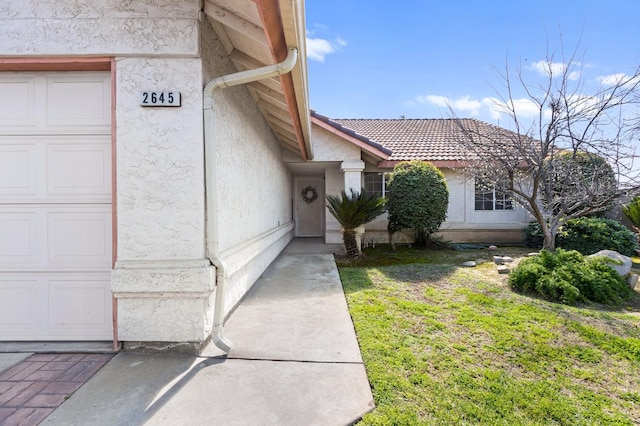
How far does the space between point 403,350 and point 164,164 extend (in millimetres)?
3345

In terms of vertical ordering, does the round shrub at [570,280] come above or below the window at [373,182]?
below

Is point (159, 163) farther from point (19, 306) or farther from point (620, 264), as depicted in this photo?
point (620, 264)

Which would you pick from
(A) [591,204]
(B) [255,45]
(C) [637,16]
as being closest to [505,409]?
(B) [255,45]

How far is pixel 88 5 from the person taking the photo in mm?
3082

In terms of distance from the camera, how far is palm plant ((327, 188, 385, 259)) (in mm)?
8516

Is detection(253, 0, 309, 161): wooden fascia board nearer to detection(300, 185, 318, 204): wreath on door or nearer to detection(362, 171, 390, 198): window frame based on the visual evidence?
detection(362, 171, 390, 198): window frame

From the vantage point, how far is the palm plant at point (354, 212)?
8516 millimetres

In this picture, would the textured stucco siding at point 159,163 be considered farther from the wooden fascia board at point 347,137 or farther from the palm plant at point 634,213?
the palm plant at point 634,213

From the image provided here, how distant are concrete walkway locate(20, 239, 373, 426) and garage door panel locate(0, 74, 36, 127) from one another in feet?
9.37

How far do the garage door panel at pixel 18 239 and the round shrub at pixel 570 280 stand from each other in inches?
299

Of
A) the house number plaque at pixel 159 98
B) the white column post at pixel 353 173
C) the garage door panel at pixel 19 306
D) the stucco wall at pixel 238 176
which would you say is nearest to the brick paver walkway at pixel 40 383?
the garage door panel at pixel 19 306

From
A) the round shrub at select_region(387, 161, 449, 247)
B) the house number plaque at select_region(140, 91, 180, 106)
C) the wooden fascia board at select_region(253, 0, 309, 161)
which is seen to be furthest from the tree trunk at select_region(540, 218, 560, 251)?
the house number plaque at select_region(140, 91, 180, 106)

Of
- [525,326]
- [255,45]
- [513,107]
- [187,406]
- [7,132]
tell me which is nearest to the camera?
[187,406]

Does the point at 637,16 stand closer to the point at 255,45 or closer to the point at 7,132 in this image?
the point at 255,45
